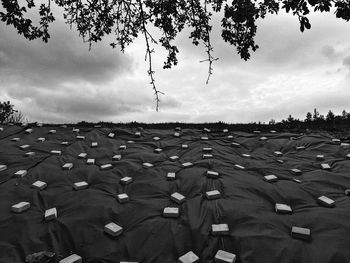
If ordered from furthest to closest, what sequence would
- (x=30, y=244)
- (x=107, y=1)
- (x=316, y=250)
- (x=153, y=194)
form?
(x=107, y=1)
(x=153, y=194)
(x=30, y=244)
(x=316, y=250)

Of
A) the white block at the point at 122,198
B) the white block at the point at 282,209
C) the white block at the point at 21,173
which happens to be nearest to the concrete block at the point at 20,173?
the white block at the point at 21,173

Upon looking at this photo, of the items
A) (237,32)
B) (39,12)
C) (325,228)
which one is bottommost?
(325,228)

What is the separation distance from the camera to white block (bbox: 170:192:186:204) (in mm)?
3564

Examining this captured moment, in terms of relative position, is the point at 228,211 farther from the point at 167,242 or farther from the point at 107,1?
the point at 107,1

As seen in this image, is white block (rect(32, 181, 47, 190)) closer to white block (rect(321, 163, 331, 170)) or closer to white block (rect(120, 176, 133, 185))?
white block (rect(120, 176, 133, 185))

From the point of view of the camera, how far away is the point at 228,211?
3.30 meters

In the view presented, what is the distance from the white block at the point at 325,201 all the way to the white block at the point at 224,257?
1.70 metres

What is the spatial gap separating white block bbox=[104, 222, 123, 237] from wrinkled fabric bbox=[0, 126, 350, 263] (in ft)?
0.18

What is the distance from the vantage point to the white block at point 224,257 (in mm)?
2521

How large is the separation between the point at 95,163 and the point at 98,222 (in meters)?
1.97

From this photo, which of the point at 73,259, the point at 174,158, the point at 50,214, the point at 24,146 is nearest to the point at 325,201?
the point at 174,158

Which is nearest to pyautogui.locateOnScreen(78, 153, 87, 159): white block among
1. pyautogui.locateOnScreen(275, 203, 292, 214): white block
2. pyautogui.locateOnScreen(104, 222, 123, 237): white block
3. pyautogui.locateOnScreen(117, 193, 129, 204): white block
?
pyautogui.locateOnScreen(117, 193, 129, 204): white block

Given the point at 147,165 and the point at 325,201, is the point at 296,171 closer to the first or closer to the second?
the point at 325,201

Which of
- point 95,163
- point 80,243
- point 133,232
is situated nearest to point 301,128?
point 95,163
